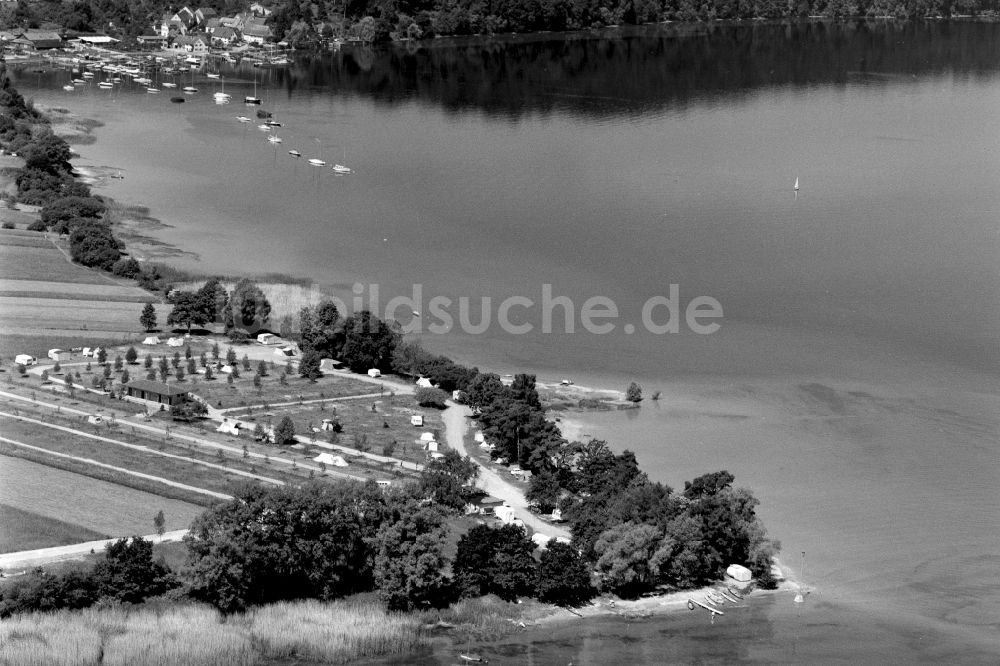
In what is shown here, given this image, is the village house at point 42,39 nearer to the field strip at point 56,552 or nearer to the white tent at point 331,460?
the white tent at point 331,460

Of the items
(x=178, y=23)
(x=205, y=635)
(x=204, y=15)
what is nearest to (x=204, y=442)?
(x=205, y=635)

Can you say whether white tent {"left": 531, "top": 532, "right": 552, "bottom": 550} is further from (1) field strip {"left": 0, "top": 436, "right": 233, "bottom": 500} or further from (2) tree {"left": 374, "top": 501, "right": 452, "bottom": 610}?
(1) field strip {"left": 0, "top": 436, "right": 233, "bottom": 500}

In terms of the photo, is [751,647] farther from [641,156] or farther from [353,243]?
[641,156]

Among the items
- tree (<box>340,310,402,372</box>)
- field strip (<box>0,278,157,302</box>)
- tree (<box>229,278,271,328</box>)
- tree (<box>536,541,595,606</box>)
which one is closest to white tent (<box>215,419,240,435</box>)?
tree (<box>340,310,402,372</box>)

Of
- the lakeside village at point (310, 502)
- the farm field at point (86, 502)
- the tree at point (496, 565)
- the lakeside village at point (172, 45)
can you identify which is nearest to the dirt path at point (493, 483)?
the lakeside village at point (310, 502)

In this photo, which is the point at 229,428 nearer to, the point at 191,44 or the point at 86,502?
the point at 86,502

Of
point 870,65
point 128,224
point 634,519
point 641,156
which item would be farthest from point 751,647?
point 870,65
